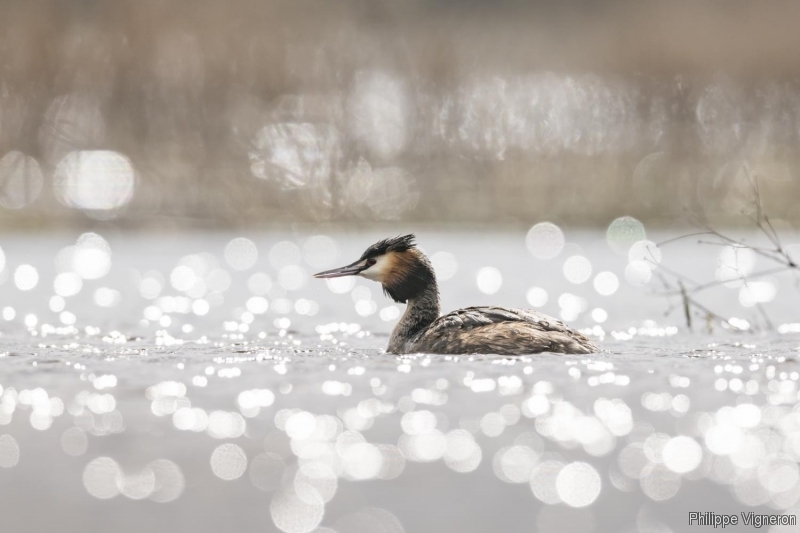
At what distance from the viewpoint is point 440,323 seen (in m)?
10.4

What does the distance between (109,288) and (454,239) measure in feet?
38.2

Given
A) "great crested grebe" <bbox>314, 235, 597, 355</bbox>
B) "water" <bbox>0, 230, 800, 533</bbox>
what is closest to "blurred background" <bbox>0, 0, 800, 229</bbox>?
"water" <bbox>0, 230, 800, 533</bbox>

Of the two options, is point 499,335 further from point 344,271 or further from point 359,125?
point 359,125

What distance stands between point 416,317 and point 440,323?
68cm

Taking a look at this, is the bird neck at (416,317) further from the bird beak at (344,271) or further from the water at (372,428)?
the bird beak at (344,271)

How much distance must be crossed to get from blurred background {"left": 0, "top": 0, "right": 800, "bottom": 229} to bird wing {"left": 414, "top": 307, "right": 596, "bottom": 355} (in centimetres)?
1338

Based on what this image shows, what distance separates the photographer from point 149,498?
5539 millimetres

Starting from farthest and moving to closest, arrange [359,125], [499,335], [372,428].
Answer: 1. [359,125]
2. [499,335]
3. [372,428]

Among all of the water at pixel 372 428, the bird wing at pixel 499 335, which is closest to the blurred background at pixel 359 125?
the water at pixel 372 428

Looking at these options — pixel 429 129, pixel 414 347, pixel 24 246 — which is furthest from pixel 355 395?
pixel 24 246

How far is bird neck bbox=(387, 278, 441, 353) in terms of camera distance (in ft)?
35.2

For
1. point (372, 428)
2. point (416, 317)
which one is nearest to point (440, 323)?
point (416, 317)

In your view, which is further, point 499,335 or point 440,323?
point 440,323

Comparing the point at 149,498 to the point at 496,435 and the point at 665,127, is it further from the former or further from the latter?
the point at 665,127
